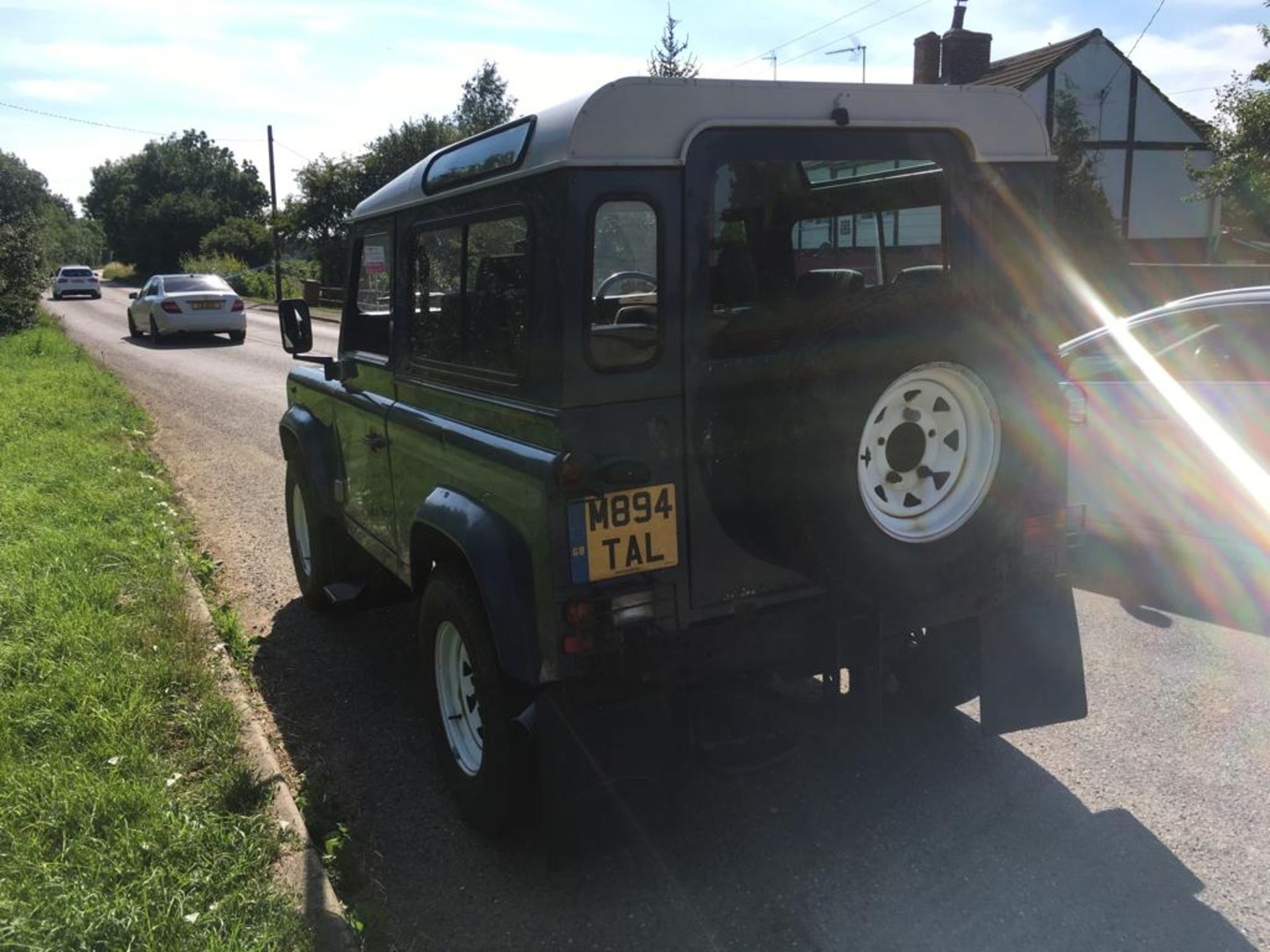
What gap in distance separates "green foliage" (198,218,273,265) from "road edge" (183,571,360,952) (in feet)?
196

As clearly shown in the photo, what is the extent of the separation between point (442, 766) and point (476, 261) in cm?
174

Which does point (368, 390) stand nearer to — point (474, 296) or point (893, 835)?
point (474, 296)

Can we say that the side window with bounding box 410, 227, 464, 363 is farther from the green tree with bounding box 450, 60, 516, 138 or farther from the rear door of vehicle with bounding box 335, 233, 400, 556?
the green tree with bounding box 450, 60, 516, 138

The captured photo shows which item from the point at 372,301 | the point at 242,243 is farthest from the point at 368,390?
the point at 242,243

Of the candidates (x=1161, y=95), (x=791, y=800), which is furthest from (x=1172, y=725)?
(x=1161, y=95)

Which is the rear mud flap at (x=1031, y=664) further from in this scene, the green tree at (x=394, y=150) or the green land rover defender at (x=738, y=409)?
the green tree at (x=394, y=150)

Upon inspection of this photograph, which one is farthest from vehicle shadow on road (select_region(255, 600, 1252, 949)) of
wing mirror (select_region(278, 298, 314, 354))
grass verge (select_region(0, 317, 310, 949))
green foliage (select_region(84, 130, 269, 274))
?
green foliage (select_region(84, 130, 269, 274))

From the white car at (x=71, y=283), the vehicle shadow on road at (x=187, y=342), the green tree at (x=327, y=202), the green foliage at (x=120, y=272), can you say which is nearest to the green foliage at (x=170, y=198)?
the green foliage at (x=120, y=272)

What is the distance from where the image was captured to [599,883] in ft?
9.93

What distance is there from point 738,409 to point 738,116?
0.80 meters

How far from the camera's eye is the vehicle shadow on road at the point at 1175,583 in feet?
16.3

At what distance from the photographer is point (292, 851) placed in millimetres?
3029

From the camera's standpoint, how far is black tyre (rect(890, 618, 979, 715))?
11.3 feet

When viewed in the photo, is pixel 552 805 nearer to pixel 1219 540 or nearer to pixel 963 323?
pixel 963 323
